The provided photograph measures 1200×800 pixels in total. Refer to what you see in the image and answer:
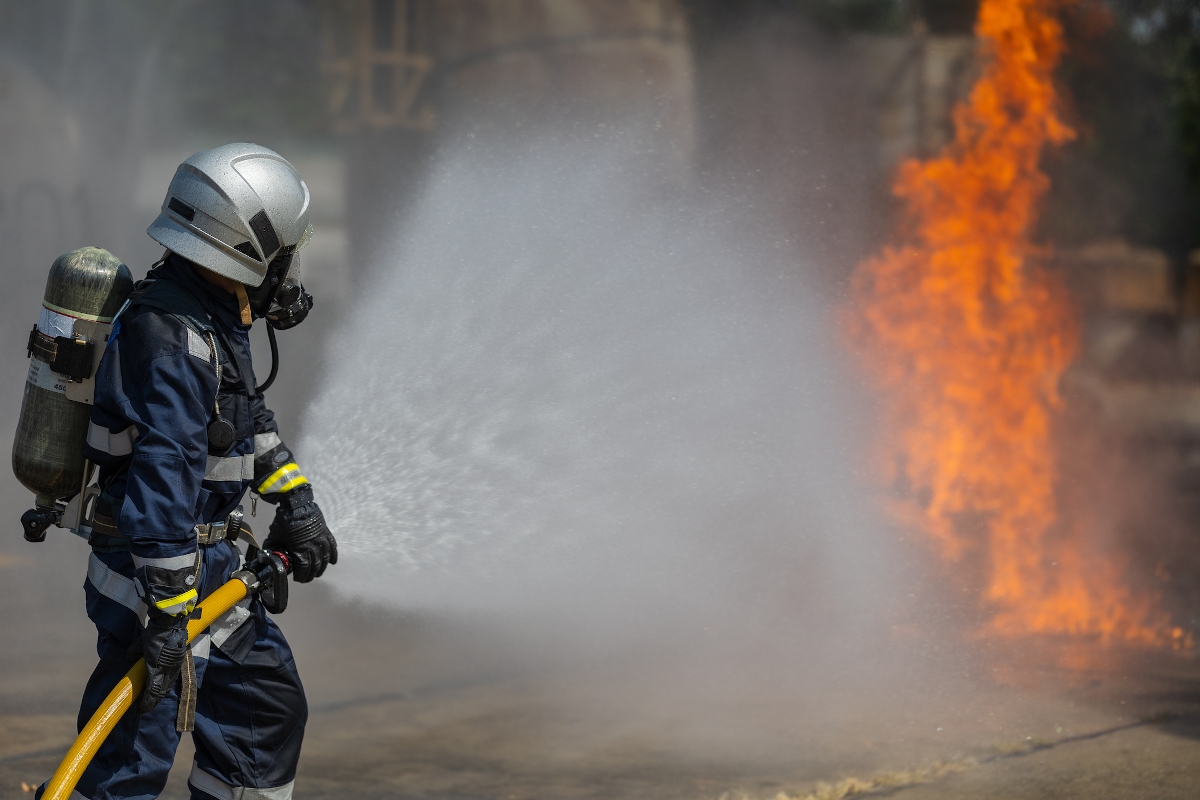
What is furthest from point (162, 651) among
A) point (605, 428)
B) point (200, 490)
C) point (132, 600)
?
→ point (605, 428)

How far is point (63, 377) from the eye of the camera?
7.75 feet

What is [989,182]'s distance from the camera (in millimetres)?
6824

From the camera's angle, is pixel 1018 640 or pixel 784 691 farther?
pixel 1018 640

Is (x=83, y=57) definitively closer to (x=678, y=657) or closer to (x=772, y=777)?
(x=678, y=657)

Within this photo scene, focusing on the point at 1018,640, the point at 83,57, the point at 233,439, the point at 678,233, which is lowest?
the point at 1018,640

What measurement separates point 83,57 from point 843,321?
16.3ft

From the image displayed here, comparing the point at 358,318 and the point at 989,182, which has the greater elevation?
the point at 989,182

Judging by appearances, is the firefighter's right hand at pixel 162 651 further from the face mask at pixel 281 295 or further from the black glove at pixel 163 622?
the face mask at pixel 281 295

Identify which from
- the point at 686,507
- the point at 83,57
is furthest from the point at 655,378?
the point at 83,57

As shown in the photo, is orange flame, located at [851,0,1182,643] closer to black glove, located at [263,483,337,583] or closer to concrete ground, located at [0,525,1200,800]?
concrete ground, located at [0,525,1200,800]

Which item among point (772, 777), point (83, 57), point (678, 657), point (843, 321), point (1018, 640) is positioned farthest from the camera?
point (83, 57)

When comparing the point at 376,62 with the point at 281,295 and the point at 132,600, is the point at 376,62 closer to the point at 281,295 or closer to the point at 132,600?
the point at 281,295

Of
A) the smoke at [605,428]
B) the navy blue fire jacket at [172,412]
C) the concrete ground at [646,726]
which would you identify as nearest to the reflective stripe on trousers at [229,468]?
the navy blue fire jacket at [172,412]

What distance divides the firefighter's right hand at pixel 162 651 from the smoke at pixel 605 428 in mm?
2219
